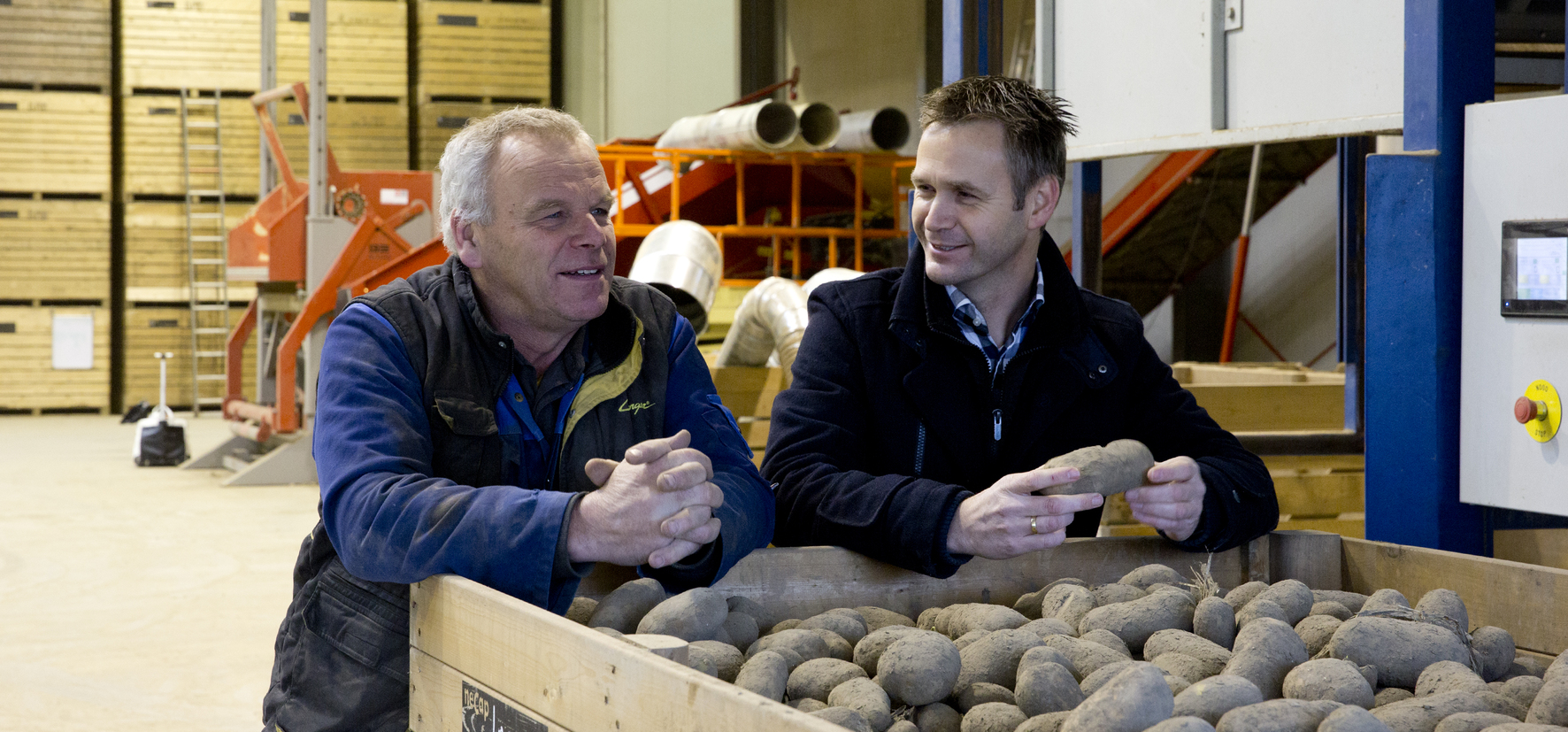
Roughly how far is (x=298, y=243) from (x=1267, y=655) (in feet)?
26.4

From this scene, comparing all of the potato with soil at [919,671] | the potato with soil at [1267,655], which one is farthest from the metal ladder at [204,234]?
the potato with soil at [1267,655]

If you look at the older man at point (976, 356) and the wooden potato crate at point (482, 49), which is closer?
the older man at point (976, 356)

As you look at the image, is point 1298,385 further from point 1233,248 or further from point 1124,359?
point 1233,248

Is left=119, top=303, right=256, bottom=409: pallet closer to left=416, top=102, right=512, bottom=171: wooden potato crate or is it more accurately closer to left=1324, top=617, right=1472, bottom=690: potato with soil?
left=416, top=102, right=512, bottom=171: wooden potato crate

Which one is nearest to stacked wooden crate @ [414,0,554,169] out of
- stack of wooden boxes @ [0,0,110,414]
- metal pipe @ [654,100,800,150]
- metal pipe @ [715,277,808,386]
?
stack of wooden boxes @ [0,0,110,414]

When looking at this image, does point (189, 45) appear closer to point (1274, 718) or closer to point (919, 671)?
point (919, 671)

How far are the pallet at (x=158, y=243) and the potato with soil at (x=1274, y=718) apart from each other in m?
12.4

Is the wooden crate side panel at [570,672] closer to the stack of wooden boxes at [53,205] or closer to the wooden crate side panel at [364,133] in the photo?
the wooden crate side panel at [364,133]

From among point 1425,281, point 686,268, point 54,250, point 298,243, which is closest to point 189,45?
point 54,250

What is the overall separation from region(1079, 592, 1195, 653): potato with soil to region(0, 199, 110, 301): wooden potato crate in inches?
492

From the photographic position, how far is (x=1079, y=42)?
334 cm

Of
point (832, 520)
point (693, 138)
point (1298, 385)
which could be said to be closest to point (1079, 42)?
point (1298, 385)

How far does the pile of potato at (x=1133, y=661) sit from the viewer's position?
1.22 metres

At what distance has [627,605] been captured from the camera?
158 centimetres
